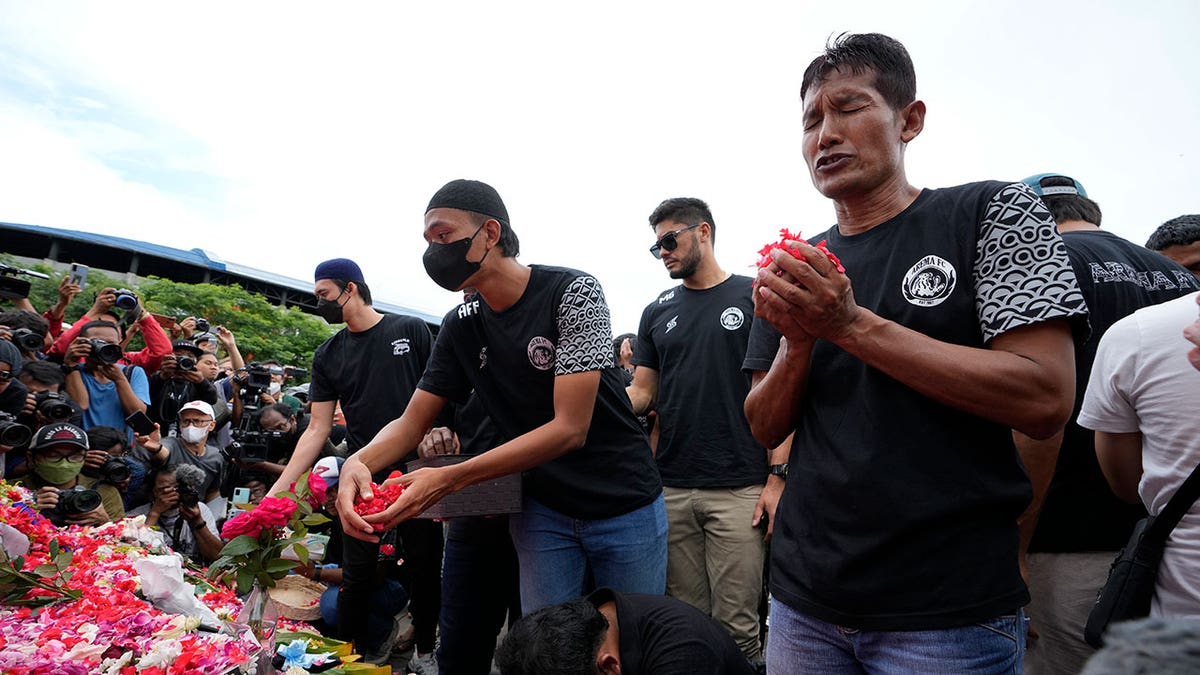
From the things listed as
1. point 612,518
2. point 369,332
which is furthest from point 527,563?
point 369,332

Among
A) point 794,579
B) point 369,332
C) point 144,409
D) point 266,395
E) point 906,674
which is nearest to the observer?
point 906,674

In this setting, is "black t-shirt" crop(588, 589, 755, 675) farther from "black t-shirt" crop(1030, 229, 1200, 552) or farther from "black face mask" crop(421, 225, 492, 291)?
"black face mask" crop(421, 225, 492, 291)

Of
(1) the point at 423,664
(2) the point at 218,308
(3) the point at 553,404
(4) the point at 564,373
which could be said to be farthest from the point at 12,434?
(2) the point at 218,308

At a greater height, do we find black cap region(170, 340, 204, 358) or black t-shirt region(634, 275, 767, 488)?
black t-shirt region(634, 275, 767, 488)

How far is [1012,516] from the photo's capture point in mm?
1299

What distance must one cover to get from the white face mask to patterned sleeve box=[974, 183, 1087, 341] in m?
6.74

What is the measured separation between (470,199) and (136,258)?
3856cm

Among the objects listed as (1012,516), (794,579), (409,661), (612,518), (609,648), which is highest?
(1012,516)

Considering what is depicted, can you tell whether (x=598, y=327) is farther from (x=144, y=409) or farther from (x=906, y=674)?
(x=144, y=409)

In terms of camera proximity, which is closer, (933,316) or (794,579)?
(933,316)

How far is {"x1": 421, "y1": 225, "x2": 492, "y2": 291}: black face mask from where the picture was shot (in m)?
2.57

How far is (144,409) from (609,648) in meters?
5.49

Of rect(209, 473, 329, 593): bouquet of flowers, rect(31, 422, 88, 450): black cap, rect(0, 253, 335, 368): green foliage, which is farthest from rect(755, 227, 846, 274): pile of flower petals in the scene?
rect(0, 253, 335, 368): green foliage

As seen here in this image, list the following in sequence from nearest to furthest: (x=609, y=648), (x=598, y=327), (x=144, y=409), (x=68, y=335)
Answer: (x=609, y=648) < (x=598, y=327) < (x=144, y=409) < (x=68, y=335)
